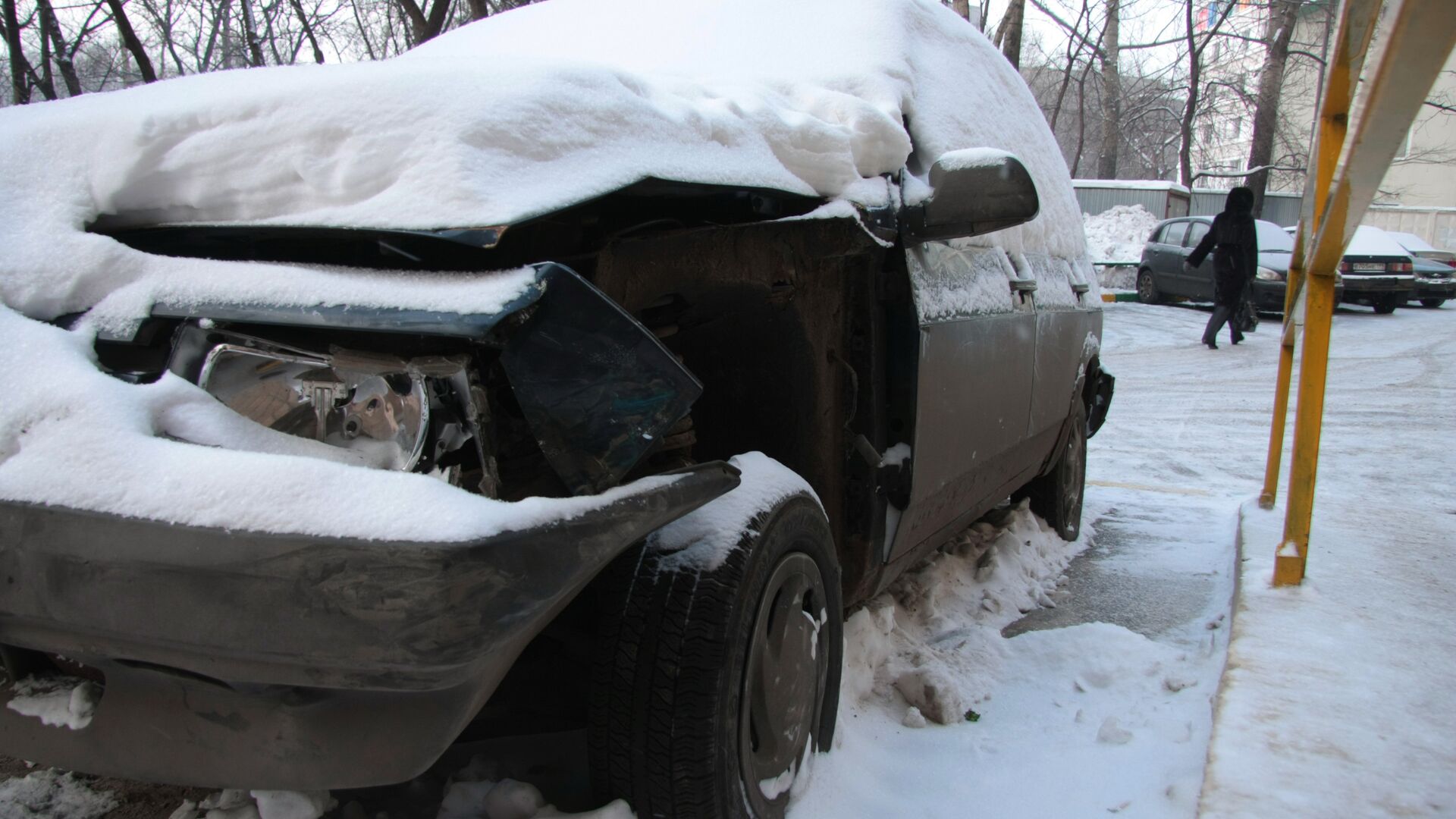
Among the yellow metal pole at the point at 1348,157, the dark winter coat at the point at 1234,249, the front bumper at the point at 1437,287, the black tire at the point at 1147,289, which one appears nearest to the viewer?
the yellow metal pole at the point at 1348,157

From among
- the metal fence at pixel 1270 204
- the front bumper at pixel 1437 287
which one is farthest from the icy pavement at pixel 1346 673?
the metal fence at pixel 1270 204

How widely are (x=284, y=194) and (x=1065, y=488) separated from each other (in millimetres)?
3622

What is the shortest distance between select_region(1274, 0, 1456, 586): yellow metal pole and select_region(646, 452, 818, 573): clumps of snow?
128cm

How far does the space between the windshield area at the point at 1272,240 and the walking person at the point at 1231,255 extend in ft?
13.0

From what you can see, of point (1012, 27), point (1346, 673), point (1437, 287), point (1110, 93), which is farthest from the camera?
point (1110, 93)

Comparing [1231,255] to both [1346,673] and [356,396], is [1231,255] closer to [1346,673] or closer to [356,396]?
[1346,673]

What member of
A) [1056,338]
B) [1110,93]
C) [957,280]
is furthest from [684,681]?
[1110,93]

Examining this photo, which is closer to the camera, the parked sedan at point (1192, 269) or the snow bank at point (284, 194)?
the snow bank at point (284, 194)

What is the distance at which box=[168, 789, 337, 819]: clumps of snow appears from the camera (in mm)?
1817

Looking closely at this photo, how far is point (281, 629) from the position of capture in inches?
47.9

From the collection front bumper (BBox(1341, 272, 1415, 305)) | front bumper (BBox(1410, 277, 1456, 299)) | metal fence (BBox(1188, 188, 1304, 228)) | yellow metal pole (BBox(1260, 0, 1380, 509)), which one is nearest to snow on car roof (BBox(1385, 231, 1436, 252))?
front bumper (BBox(1410, 277, 1456, 299))

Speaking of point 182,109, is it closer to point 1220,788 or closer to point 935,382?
point 935,382

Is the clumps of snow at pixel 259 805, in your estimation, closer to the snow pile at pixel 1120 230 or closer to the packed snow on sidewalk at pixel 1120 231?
the packed snow on sidewalk at pixel 1120 231

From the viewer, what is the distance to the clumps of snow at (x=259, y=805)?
5.96 ft
